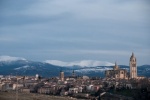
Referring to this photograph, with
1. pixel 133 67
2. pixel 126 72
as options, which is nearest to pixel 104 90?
pixel 133 67

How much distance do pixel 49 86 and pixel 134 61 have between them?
1109cm

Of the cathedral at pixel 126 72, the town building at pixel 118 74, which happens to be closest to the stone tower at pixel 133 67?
the cathedral at pixel 126 72

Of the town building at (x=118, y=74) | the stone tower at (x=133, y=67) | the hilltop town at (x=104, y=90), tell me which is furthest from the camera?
the town building at (x=118, y=74)

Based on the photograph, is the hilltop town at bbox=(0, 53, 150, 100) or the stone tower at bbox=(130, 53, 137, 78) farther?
the stone tower at bbox=(130, 53, 137, 78)

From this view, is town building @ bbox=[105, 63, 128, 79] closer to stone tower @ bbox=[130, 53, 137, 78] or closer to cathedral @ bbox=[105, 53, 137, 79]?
cathedral @ bbox=[105, 53, 137, 79]

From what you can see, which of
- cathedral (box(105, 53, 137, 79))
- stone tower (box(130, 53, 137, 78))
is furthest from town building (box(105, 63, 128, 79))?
stone tower (box(130, 53, 137, 78))

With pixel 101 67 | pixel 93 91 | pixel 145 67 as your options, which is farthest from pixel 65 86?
pixel 101 67

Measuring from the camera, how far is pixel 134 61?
5091 cm

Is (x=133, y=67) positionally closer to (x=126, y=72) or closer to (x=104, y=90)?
(x=126, y=72)

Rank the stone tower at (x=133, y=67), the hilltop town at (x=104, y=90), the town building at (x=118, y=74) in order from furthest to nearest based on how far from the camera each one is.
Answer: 1. the town building at (x=118, y=74)
2. the stone tower at (x=133, y=67)
3. the hilltop town at (x=104, y=90)

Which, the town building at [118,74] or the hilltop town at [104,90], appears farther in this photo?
the town building at [118,74]

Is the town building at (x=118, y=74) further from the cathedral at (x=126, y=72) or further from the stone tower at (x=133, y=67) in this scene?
the stone tower at (x=133, y=67)

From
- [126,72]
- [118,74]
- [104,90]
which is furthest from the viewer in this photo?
[126,72]

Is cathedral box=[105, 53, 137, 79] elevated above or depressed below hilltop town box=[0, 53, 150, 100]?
above
